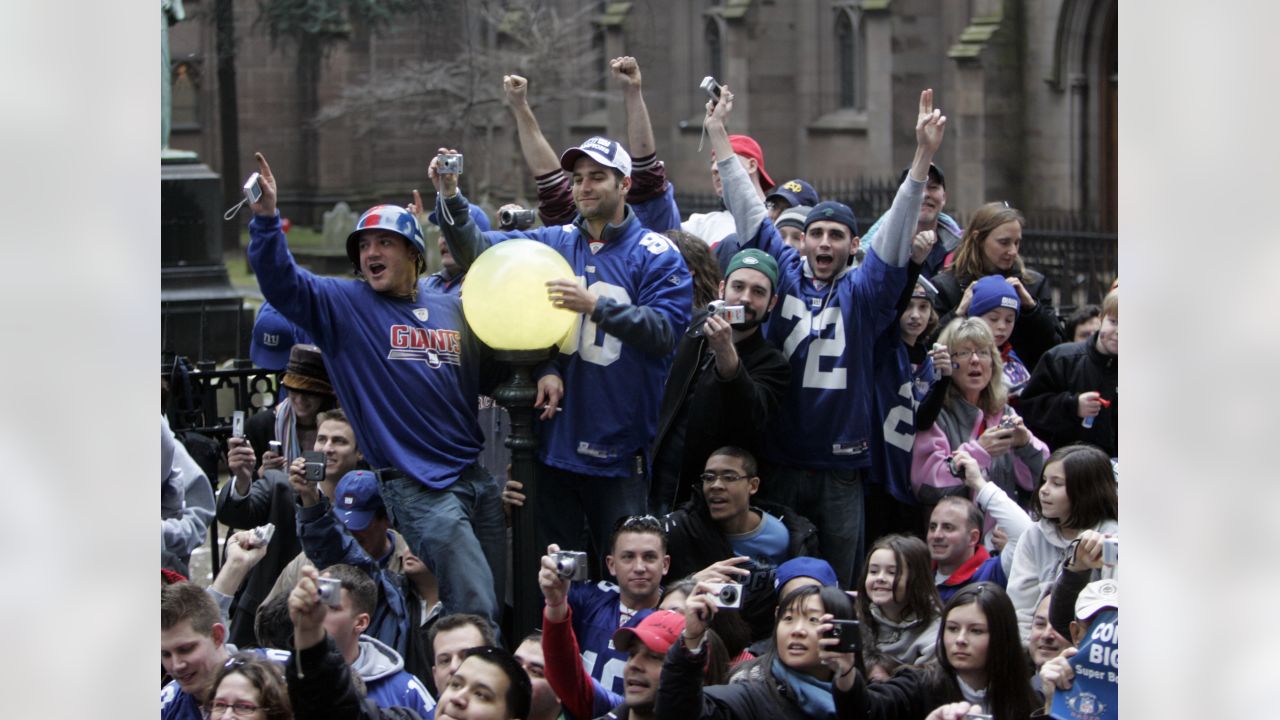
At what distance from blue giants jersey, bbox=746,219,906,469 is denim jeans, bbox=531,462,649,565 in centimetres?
63

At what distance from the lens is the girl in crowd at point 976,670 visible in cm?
510

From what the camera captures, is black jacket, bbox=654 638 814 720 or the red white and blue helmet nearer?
black jacket, bbox=654 638 814 720

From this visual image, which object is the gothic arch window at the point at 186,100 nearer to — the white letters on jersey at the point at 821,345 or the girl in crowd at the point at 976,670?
the white letters on jersey at the point at 821,345

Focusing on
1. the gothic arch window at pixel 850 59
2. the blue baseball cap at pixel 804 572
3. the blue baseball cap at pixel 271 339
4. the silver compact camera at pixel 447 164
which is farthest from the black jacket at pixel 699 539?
the gothic arch window at pixel 850 59

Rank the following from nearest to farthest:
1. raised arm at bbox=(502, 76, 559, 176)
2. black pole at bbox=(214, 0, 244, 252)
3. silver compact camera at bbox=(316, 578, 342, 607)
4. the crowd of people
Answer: silver compact camera at bbox=(316, 578, 342, 607)
the crowd of people
raised arm at bbox=(502, 76, 559, 176)
black pole at bbox=(214, 0, 244, 252)

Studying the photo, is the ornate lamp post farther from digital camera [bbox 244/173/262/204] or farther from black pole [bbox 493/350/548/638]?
digital camera [bbox 244/173/262/204]

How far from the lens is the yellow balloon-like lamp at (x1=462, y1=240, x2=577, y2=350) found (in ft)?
17.7

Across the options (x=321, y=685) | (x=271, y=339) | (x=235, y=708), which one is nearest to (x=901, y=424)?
(x=271, y=339)

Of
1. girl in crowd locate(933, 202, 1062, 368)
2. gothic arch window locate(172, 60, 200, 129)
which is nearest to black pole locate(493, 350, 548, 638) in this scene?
girl in crowd locate(933, 202, 1062, 368)

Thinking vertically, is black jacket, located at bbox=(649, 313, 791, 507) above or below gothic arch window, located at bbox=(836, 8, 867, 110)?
below

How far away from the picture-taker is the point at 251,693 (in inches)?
178

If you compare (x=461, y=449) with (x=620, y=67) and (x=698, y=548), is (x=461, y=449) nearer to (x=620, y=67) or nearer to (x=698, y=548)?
(x=698, y=548)

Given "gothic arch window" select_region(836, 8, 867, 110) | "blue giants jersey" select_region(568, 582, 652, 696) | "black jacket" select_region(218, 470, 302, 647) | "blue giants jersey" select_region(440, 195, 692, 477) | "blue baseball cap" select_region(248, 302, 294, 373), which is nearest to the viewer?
"blue giants jersey" select_region(568, 582, 652, 696)

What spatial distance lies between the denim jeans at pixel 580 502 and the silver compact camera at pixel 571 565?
1615 mm
